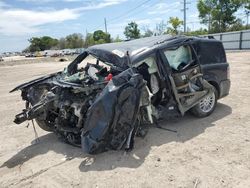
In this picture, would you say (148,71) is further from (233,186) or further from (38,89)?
(233,186)

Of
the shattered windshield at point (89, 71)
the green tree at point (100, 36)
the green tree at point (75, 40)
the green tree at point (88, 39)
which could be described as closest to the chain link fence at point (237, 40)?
the shattered windshield at point (89, 71)

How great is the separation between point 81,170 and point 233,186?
7.14 ft

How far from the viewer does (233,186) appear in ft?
12.4

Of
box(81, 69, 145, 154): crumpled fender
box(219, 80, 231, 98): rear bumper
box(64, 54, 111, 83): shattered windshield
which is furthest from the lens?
box(219, 80, 231, 98): rear bumper

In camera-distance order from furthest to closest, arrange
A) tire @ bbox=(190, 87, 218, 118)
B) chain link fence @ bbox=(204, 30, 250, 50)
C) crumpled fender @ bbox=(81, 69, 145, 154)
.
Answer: chain link fence @ bbox=(204, 30, 250, 50), tire @ bbox=(190, 87, 218, 118), crumpled fender @ bbox=(81, 69, 145, 154)

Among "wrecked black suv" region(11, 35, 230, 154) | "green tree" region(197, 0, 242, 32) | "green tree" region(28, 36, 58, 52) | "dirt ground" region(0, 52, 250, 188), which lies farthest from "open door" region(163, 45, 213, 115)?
"green tree" region(28, 36, 58, 52)

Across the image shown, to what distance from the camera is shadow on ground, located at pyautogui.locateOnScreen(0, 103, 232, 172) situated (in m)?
4.68

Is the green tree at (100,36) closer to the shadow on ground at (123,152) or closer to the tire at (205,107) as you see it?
the tire at (205,107)

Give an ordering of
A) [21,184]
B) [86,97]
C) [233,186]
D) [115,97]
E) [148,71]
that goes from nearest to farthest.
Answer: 1. [233,186]
2. [21,184]
3. [115,97]
4. [86,97]
5. [148,71]


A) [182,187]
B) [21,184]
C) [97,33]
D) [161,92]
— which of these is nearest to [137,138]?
[161,92]

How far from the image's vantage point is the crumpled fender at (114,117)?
481 cm

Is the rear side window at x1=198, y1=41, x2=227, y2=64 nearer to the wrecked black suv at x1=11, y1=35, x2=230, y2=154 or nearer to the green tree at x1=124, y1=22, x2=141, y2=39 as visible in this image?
the wrecked black suv at x1=11, y1=35, x2=230, y2=154

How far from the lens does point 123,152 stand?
16.4 ft

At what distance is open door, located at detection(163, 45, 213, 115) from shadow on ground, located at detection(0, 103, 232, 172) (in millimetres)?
→ 450
